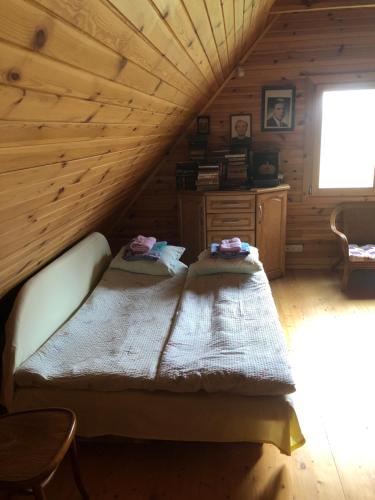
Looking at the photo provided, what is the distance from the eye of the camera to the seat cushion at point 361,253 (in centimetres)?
356

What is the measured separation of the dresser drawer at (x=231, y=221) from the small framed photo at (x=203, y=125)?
3.07ft

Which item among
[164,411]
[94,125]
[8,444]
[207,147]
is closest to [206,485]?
[164,411]

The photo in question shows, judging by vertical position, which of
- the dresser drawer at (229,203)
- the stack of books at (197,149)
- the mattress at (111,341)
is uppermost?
the stack of books at (197,149)

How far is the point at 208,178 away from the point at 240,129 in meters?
0.69

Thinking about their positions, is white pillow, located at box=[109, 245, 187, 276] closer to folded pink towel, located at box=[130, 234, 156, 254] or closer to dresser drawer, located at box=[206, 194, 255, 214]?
folded pink towel, located at box=[130, 234, 156, 254]

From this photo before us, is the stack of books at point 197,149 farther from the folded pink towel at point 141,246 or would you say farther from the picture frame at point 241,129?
the folded pink towel at point 141,246

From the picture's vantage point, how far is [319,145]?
3965 millimetres

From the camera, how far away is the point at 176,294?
8.84 feet

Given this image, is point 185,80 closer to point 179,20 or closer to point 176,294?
point 179,20

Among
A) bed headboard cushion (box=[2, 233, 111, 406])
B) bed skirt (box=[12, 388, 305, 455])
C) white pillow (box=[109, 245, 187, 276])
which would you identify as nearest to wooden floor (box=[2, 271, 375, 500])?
bed skirt (box=[12, 388, 305, 455])

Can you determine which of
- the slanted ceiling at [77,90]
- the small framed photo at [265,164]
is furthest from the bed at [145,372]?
the small framed photo at [265,164]

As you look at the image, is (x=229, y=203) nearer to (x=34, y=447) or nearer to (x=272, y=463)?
(x=272, y=463)

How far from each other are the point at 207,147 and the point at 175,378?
280cm

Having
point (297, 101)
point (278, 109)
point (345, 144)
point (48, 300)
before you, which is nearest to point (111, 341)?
point (48, 300)
